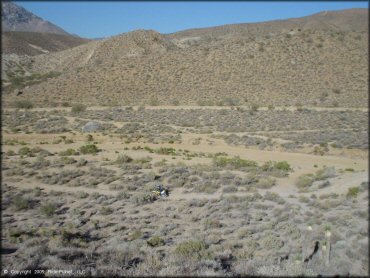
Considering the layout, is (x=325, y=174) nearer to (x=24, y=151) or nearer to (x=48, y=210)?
(x=48, y=210)

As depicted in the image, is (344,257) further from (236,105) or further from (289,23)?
(289,23)

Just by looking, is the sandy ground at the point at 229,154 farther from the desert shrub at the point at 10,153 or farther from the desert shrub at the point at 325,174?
the desert shrub at the point at 10,153

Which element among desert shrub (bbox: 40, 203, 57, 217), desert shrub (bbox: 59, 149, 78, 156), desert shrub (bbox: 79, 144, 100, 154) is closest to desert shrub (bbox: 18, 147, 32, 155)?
desert shrub (bbox: 59, 149, 78, 156)

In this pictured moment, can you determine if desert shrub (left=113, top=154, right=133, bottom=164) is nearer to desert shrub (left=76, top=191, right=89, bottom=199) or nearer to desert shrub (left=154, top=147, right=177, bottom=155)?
desert shrub (left=154, top=147, right=177, bottom=155)

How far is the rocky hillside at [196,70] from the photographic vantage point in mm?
41128

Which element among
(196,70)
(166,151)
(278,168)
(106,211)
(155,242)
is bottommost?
(166,151)

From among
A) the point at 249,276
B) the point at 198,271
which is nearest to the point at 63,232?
the point at 198,271

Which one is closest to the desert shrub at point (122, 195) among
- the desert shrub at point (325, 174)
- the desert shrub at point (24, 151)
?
the desert shrub at point (325, 174)

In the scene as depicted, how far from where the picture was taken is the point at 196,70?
63531 millimetres

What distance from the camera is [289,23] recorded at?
149250mm

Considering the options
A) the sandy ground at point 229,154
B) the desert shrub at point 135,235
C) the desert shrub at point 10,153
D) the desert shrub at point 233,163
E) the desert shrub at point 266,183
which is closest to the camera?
the desert shrub at point 135,235

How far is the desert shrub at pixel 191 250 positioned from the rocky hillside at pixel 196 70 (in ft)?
76.8

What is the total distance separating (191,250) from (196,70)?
5544 centimetres

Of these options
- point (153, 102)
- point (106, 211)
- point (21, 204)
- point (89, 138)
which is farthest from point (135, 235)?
point (153, 102)
